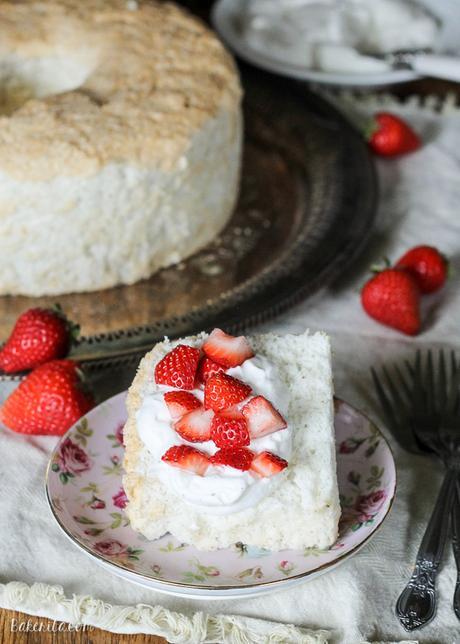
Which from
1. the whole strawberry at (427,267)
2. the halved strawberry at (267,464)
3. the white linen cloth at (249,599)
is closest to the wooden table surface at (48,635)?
the white linen cloth at (249,599)

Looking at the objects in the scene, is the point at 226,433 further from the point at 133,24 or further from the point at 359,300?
the point at 133,24

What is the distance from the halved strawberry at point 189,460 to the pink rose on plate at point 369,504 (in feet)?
1.18

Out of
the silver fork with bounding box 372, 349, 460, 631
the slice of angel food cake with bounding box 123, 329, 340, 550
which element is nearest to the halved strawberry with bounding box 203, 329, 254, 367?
the slice of angel food cake with bounding box 123, 329, 340, 550

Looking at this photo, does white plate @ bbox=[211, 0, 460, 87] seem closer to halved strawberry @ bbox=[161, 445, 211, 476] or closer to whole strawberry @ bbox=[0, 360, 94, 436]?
whole strawberry @ bbox=[0, 360, 94, 436]

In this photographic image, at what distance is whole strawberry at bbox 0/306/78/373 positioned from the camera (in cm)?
220

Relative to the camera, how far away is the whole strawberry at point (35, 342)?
2197 millimetres

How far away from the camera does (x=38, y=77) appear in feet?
9.60

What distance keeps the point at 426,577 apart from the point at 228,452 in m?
0.50

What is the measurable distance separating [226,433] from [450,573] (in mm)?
585

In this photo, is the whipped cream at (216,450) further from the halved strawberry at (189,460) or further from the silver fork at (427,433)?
the silver fork at (427,433)

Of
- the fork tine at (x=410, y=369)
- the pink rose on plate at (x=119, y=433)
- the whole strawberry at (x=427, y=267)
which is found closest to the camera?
the pink rose on plate at (x=119, y=433)

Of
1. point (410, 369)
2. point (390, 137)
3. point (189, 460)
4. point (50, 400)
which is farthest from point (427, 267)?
point (189, 460)

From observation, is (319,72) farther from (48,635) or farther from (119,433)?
(48,635)

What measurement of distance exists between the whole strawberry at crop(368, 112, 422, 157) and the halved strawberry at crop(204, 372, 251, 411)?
1858 mm
